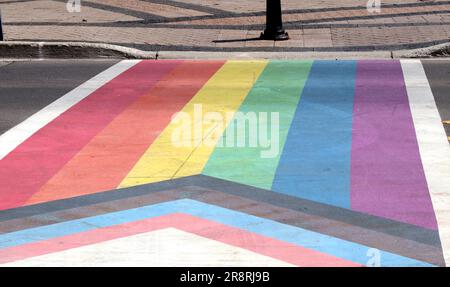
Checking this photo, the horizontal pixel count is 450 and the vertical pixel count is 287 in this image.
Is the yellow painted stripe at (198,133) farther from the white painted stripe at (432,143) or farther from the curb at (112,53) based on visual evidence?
the white painted stripe at (432,143)

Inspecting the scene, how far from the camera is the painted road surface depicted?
810 centimetres

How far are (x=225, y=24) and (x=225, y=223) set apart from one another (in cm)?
1111

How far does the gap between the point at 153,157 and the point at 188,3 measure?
37.3 feet

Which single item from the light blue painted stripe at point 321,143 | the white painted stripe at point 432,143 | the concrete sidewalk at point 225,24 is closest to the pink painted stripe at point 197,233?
the white painted stripe at point 432,143

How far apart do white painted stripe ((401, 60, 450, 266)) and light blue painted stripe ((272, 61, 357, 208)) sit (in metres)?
0.76

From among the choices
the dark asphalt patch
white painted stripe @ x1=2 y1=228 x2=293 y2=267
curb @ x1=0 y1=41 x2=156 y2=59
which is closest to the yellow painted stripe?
curb @ x1=0 y1=41 x2=156 y2=59

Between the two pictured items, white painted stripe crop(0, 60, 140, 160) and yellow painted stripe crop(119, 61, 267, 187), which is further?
A: white painted stripe crop(0, 60, 140, 160)

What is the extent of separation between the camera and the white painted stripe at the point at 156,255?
7.67 m

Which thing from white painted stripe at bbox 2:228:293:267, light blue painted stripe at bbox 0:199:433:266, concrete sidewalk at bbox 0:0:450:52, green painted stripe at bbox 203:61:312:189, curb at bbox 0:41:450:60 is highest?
white painted stripe at bbox 2:228:293:267

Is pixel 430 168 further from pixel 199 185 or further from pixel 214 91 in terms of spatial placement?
pixel 214 91

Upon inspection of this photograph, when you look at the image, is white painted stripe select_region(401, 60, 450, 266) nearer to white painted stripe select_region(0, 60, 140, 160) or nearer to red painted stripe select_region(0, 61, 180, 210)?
red painted stripe select_region(0, 61, 180, 210)

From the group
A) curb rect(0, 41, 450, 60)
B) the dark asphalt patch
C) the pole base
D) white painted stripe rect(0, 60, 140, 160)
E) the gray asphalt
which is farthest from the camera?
the pole base

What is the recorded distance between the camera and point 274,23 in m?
17.6

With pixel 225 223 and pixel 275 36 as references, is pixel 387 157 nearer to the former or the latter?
pixel 225 223
